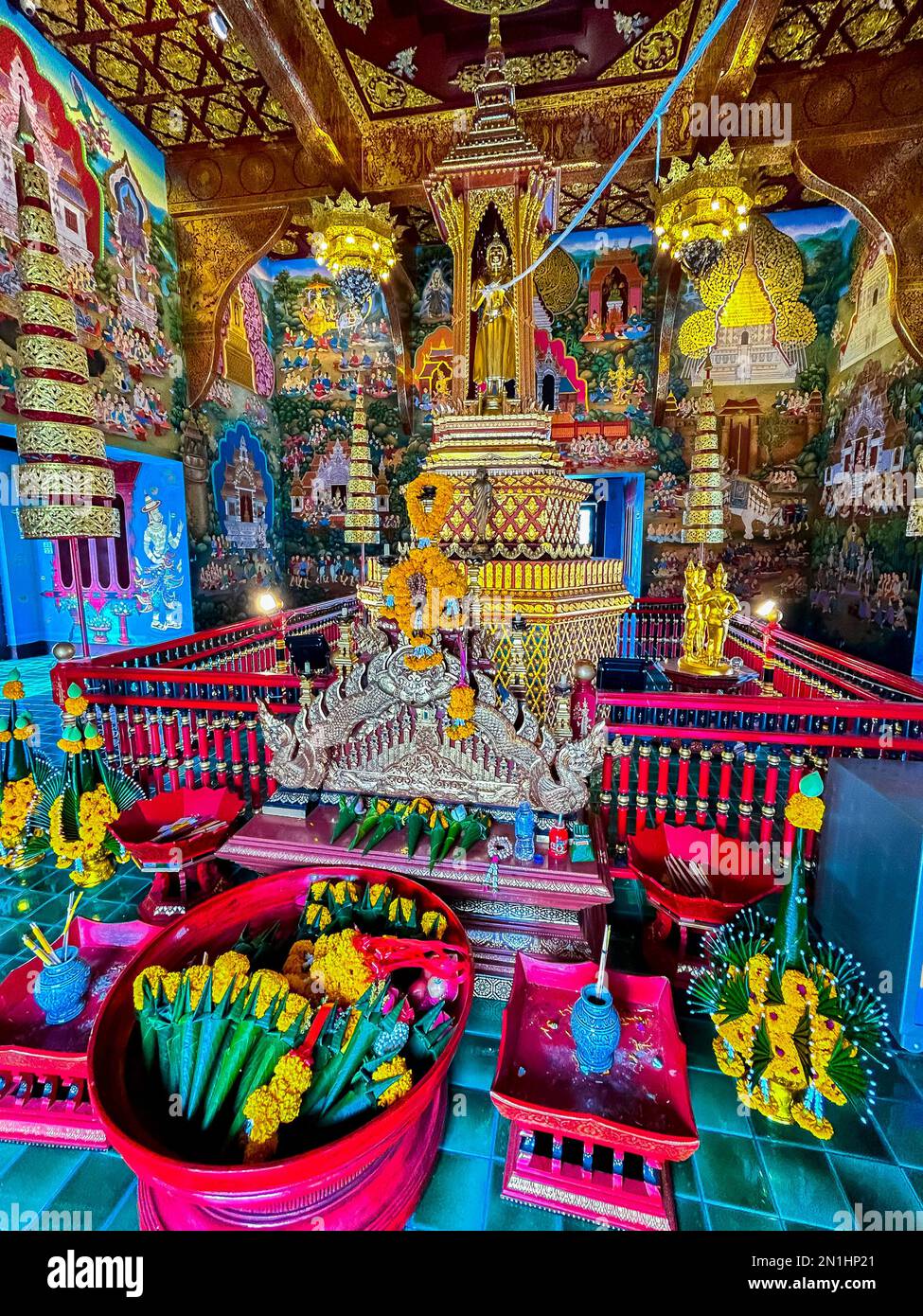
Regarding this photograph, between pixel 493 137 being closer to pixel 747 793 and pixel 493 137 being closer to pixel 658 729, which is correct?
pixel 658 729

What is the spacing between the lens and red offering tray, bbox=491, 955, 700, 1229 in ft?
5.49

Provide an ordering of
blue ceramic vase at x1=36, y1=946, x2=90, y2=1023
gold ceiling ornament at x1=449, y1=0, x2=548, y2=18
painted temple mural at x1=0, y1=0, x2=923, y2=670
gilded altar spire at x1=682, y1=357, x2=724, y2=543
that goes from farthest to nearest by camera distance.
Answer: gilded altar spire at x1=682, y1=357, x2=724, y2=543 < painted temple mural at x1=0, y1=0, x2=923, y2=670 < gold ceiling ornament at x1=449, y1=0, x2=548, y2=18 < blue ceramic vase at x1=36, y1=946, x2=90, y2=1023

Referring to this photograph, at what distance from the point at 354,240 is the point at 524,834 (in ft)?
26.7

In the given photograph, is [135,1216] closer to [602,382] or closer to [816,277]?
[602,382]

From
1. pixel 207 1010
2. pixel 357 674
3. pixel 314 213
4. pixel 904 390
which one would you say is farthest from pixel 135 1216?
pixel 904 390

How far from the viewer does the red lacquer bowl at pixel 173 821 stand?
119 inches

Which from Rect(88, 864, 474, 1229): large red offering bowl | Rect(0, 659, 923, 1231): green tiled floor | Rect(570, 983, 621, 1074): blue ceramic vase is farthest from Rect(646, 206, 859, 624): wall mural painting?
Rect(88, 864, 474, 1229): large red offering bowl

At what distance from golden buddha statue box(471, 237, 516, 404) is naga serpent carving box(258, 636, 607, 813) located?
435 cm

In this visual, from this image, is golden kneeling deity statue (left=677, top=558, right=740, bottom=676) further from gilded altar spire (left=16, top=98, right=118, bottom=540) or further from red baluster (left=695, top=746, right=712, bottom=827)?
gilded altar spire (left=16, top=98, right=118, bottom=540)

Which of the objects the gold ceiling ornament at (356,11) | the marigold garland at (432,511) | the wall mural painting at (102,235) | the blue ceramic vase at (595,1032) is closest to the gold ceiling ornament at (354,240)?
the gold ceiling ornament at (356,11)

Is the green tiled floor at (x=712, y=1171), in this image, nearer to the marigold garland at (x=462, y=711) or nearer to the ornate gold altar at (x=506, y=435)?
the marigold garland at (x=462, y=711)

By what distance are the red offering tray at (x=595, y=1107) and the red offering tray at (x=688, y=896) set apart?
481mm

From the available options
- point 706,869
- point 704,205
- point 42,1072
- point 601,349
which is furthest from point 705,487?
point 42,1072
